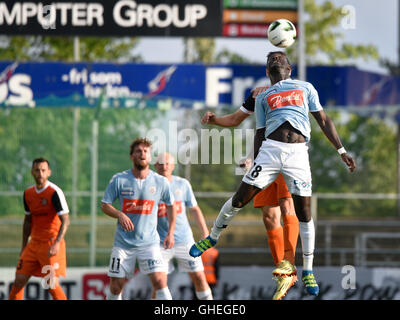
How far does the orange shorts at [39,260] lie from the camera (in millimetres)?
10898

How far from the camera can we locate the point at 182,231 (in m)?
11.5

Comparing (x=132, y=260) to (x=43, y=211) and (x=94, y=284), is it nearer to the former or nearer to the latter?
(x=43, y=211)

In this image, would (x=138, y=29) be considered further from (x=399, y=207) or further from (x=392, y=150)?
(x=392, y=150)

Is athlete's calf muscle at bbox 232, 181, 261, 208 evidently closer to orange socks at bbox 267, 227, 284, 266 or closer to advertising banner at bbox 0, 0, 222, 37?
orange socks at bbox 267, 227, 284, 266

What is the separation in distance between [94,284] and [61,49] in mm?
15727

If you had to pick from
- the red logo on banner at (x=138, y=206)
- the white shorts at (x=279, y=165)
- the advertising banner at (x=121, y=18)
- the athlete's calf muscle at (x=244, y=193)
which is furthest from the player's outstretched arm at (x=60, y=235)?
the advertising banner at (x=121, y=18)

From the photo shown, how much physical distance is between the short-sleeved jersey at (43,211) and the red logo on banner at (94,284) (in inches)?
163

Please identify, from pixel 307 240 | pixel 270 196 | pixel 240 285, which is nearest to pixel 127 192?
pixel 270 196

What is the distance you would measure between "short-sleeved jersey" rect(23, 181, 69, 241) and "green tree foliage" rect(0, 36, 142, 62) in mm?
17834

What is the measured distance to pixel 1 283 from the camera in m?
14.9

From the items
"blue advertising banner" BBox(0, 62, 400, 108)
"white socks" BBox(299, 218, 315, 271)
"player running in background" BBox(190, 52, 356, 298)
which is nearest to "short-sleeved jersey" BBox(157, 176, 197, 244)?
"player running in background" BBox(190, 52, 356, 298)

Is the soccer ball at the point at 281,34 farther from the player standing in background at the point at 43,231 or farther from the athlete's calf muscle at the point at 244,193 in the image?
the player standing in background at the point at 43,231

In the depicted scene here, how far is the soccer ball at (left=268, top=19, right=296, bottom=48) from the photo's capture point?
8.66 metres
